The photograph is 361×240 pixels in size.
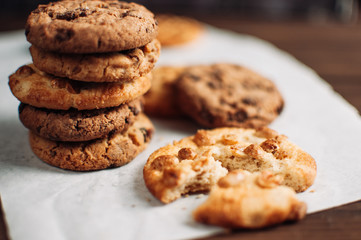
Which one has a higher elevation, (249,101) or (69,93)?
(69,93)

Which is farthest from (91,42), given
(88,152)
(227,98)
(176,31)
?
(176,31)

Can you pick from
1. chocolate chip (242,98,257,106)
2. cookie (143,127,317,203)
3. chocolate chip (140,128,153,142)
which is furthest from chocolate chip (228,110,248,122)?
chocolate chip (140,128,153,142)

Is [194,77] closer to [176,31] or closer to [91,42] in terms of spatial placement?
[91,42]

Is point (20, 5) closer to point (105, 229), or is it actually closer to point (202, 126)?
point (202, 126)

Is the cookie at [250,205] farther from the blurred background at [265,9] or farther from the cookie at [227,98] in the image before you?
the blurred background at [265,9]

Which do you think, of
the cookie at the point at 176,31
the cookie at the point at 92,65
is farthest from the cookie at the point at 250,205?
the cookie at the point at 176,31

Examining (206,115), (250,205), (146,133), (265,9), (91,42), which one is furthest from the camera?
(265,9)
